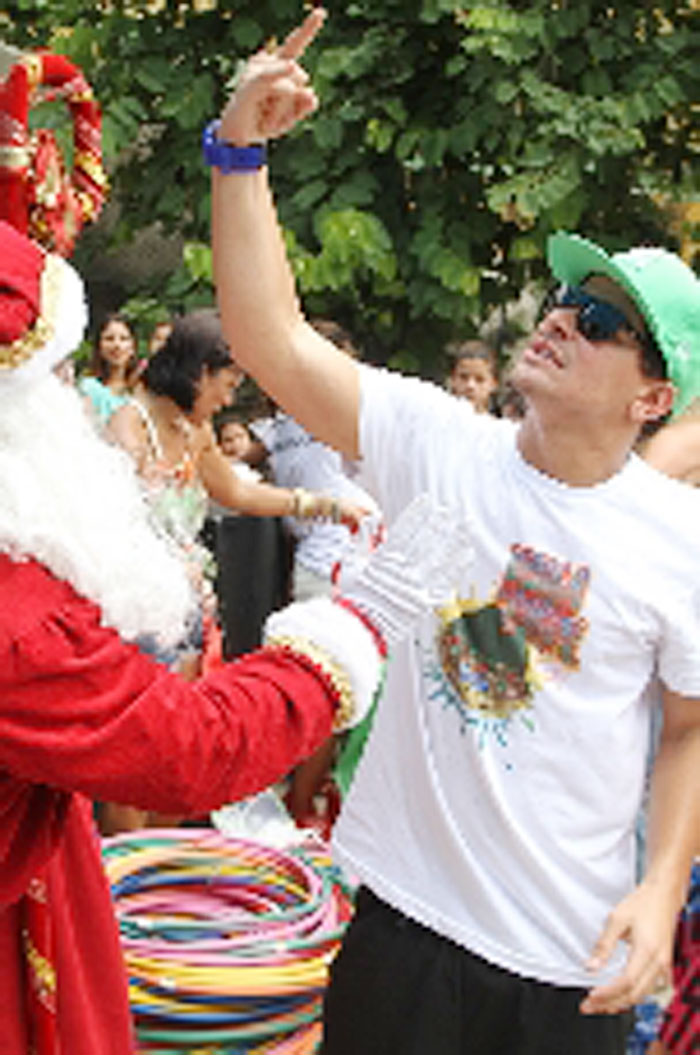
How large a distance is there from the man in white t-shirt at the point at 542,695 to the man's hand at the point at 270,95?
295mm

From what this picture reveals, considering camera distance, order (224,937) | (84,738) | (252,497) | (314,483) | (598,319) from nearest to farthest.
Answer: (84,738), (598,319), (224,937), (252,497), (314,483)

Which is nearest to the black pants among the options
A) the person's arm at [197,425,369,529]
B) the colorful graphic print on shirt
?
the colorful graphic print on shirt

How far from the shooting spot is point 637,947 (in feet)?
6.57

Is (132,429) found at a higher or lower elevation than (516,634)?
higher

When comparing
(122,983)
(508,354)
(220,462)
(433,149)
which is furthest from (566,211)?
(122,983)

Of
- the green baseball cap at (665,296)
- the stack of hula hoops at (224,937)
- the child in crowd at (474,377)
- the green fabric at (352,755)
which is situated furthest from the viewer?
the child in crowd at (474,377)

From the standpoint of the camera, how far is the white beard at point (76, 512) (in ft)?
4.79

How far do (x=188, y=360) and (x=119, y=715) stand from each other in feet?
9.29

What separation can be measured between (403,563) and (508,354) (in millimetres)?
6563

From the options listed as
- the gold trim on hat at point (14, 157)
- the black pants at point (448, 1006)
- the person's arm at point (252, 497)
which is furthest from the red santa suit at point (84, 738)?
the person's arm at point (252, 497)

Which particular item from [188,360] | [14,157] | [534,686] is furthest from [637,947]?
[188,360]

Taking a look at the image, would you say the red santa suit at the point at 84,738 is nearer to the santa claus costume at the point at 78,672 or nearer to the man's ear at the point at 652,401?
the santa claus costume at the point at 78,672

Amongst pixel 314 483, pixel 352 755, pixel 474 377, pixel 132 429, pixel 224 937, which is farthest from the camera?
pixel 474 377

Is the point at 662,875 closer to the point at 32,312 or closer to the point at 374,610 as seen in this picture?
the point at 374,610
